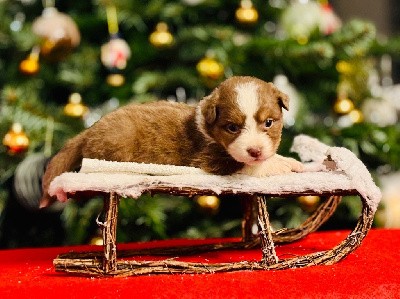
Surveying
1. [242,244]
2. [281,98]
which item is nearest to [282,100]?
[281,98]

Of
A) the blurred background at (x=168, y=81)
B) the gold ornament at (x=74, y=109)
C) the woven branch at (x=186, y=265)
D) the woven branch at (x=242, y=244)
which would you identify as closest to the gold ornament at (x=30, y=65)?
the blurred background at (x=168, y=81)

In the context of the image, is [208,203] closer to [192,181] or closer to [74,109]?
[74,109]

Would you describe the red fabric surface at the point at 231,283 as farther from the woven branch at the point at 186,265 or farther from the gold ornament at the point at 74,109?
the gold ornament at the point at 74,109

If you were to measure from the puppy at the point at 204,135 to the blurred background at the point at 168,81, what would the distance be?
477mm

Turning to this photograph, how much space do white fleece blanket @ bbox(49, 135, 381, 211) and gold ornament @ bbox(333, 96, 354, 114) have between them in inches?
32.0

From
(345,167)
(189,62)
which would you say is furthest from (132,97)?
(345,167)

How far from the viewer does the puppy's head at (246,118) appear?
3.23ft

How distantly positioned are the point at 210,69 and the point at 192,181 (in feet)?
2.50

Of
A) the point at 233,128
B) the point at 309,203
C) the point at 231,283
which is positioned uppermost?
the point at 233,128

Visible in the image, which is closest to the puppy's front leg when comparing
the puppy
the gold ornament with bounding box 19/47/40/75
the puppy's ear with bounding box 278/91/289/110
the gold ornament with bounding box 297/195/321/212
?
the puppy

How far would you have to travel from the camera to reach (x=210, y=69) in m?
1.64

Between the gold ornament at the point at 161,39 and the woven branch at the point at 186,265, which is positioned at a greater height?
the gold ornament at the point at 161,39

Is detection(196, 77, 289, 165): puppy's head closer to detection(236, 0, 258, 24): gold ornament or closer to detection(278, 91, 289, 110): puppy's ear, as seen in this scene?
detection(278, 91, 289, 110): puppy's ear

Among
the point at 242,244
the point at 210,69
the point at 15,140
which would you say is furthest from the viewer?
the point at 210,69
